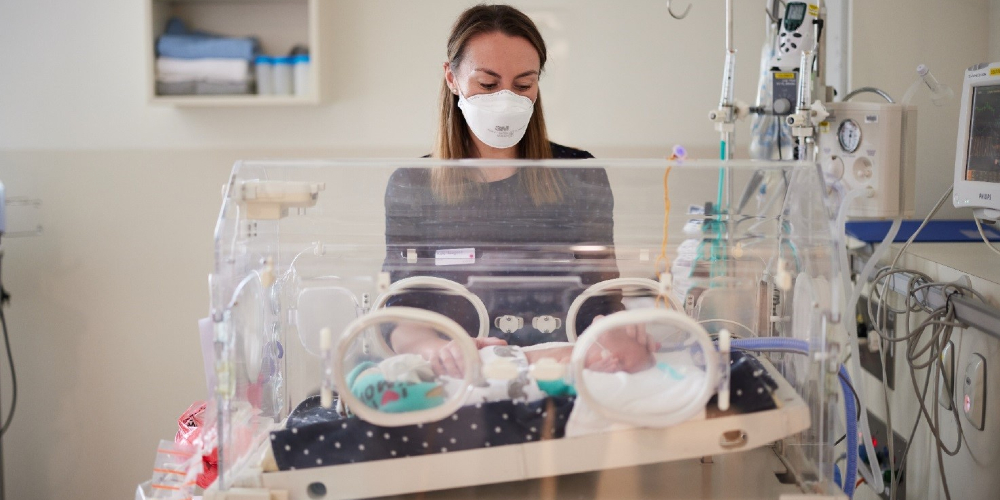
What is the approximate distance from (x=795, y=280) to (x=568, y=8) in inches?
66.8

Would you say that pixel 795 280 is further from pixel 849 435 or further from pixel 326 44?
pixel 326 44

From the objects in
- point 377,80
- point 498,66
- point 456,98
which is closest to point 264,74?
point 377,80

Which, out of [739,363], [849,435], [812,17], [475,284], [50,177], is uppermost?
[812,17]

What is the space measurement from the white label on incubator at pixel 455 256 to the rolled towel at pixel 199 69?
5.06 feet

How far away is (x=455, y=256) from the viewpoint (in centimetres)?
153

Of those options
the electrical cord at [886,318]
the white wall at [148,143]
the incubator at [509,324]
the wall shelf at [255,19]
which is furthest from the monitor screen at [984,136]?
the wall shelf at [255,19]

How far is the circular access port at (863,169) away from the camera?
2197 millimetres

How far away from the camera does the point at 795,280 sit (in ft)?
4.73

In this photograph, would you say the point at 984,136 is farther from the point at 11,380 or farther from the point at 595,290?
the point at 11,380

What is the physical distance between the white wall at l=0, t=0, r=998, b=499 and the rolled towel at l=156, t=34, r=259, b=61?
0.23 metres

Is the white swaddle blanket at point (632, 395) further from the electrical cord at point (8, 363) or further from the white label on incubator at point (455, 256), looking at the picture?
the electrical cord at point (8, 363)

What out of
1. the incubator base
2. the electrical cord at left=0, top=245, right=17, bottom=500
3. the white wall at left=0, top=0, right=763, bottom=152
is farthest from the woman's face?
the electrical cord at left=0, top=245, right=17, bottom=500

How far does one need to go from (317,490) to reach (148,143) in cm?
205

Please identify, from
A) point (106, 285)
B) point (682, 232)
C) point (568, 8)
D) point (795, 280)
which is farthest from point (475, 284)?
point (106, 285)
